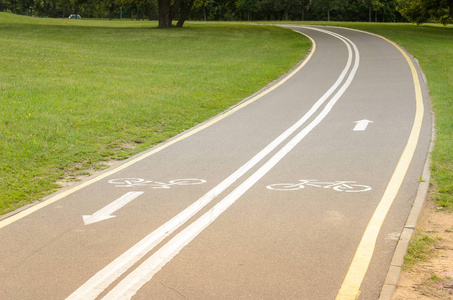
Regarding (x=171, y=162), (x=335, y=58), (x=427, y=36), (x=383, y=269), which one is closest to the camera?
(x=383, y=269)

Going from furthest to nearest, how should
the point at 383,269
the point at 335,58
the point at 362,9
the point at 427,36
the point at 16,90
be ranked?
the point at 362,9 < the point at 427,36 < the point at 335,58 < the point at 16,90 < the point at 383,269

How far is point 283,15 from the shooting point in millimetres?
104688

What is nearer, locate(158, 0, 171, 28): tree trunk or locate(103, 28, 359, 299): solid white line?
locate(103, 28, 359, 299): solid white line

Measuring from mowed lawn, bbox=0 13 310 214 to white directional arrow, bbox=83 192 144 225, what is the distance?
123cm

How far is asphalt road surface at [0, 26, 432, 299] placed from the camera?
17.1 feet

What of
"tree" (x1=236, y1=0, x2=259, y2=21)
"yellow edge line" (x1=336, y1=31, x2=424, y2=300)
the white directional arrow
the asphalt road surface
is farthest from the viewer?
"tree" (x1=236, y1=0, x2=259, y2=21)

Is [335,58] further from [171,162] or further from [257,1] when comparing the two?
[257,1]

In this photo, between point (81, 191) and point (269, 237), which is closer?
point (269, 237)

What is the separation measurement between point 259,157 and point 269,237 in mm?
3963

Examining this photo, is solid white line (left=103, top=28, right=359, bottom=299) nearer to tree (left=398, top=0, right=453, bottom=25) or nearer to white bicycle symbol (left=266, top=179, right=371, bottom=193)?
white bicycle symbol (left=266, top=179, right=371, bottom=193)

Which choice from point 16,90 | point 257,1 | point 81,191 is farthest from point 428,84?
point 257,1

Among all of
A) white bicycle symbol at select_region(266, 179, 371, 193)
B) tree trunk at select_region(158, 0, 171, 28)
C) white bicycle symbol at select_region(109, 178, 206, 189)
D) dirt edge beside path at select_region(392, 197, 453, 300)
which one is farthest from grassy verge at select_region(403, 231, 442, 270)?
tree trunk at select_region(158, 0, 171, 28)

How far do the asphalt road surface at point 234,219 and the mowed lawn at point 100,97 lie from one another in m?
0.89

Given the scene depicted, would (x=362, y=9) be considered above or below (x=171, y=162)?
above
